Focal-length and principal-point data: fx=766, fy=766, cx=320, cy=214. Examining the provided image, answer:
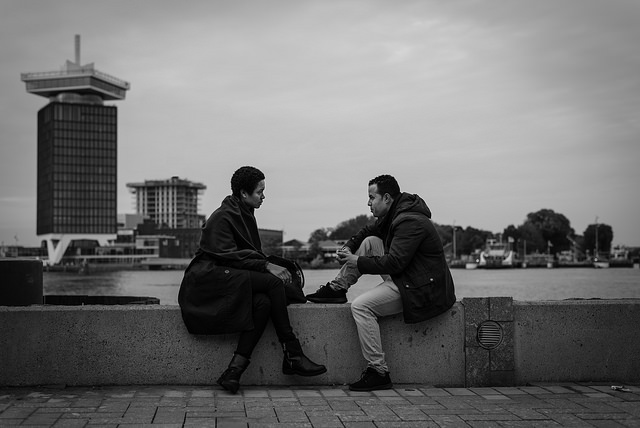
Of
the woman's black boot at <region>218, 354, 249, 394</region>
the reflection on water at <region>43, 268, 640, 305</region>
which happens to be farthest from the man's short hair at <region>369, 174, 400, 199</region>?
the reflection on water at <region>43, 268, 640, 305</region>

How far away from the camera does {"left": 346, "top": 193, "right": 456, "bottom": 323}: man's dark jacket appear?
6.48 meters

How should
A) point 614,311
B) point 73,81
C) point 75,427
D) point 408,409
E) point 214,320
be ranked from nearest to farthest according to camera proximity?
point 75,427 < point 408,409 < point 214,320 < point 614,311 < point 73,81

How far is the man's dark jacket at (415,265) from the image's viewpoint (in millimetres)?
6484

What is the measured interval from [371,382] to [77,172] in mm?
182494

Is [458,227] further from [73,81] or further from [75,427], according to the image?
[75,427]

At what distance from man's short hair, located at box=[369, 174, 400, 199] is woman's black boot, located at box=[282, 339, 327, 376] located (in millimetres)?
1566

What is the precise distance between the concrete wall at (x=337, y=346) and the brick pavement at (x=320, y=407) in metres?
0.16

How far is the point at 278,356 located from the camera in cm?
674

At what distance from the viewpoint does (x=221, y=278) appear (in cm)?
632

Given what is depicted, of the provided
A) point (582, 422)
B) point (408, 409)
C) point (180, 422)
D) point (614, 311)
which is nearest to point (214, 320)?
point (180, 422)

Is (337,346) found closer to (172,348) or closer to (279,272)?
(279,272)

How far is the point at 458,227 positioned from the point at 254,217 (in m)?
196

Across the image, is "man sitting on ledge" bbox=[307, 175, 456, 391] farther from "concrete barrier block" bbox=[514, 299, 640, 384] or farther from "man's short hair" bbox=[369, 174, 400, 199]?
"concrete barrier block" bbox=[514, 299, 640, 384]

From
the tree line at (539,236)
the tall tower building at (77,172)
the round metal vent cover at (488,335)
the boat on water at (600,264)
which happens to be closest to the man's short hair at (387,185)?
the round metal vent cover at (488,335)
